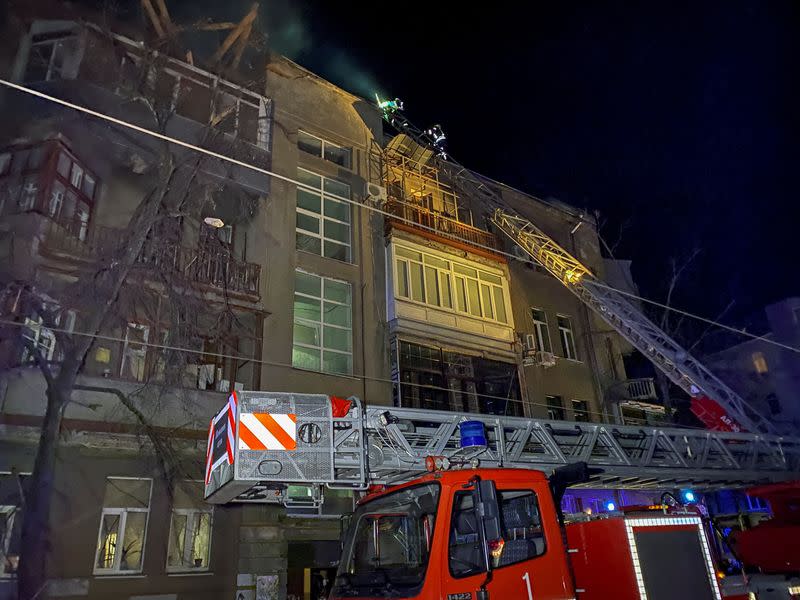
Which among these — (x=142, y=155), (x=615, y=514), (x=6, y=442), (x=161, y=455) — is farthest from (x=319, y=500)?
(x=142, y=155)

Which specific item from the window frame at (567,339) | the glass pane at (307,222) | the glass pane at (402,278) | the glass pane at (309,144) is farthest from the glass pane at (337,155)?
the window frame at (567,339)

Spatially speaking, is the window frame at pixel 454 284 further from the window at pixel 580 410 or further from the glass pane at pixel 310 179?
the window at pixel 580 410

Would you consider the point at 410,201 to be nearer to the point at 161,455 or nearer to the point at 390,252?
the point at 390,252

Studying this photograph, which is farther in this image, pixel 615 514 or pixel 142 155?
pixel 142 155

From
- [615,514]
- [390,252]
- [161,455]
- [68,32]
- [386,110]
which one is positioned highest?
[386,110]

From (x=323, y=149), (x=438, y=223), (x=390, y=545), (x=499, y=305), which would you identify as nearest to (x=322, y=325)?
(x=438, y=223)

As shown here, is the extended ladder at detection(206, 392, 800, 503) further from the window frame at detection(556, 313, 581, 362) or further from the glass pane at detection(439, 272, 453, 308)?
the window frame at detection(556, 313, 581, 362)

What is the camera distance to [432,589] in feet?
14.6

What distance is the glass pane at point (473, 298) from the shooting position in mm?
18641

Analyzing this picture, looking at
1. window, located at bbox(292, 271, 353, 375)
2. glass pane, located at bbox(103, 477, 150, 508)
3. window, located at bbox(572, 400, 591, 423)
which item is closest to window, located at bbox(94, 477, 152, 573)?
glass pane, located at bbox(103, 477, 150, 508)

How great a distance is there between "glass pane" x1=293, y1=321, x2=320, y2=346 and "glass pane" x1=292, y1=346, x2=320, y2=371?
0.89 feet

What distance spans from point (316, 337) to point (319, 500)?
1003cm

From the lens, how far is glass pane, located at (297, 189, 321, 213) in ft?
57.3

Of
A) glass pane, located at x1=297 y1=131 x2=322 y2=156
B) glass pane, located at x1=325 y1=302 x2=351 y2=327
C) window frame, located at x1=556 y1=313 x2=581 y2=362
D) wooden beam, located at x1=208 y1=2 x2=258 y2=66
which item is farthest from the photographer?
window frame, located at x1=556 y1=313 x2=581 y2=362
